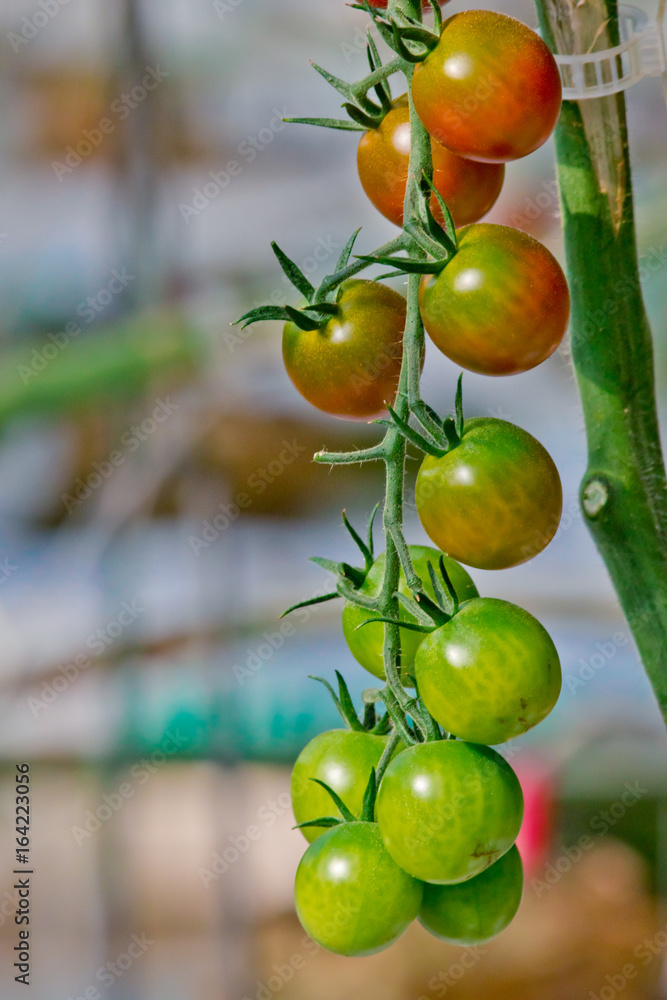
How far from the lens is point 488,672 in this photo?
0.23 metres

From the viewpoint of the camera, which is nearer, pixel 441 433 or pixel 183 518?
pixel 441 433

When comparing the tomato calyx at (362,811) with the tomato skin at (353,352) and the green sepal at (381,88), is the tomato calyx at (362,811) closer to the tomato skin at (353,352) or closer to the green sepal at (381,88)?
the tomato skin at (353,352)

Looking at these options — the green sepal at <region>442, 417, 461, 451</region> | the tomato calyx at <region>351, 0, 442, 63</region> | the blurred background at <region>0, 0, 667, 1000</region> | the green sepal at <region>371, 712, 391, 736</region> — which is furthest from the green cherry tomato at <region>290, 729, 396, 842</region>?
the blurred background at <region>0, 0, 667, 1000</region>

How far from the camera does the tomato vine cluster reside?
234 millimetres

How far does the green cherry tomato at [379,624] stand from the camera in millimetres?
273

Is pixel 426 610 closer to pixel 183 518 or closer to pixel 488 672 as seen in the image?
pixel 488 672

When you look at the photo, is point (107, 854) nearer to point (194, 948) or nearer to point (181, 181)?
point (194, 948)

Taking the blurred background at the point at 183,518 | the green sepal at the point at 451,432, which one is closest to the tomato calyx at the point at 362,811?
the green sepal at the point at 451,432

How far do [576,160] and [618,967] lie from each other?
1.85m

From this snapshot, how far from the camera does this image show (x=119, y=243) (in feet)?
4.35

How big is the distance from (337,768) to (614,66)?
0.91ft

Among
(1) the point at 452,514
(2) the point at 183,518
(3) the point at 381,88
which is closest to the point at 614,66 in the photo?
(3) the point at 381,88

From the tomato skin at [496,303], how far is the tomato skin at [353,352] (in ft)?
0.07

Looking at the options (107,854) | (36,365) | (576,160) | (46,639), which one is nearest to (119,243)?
(36,365)
